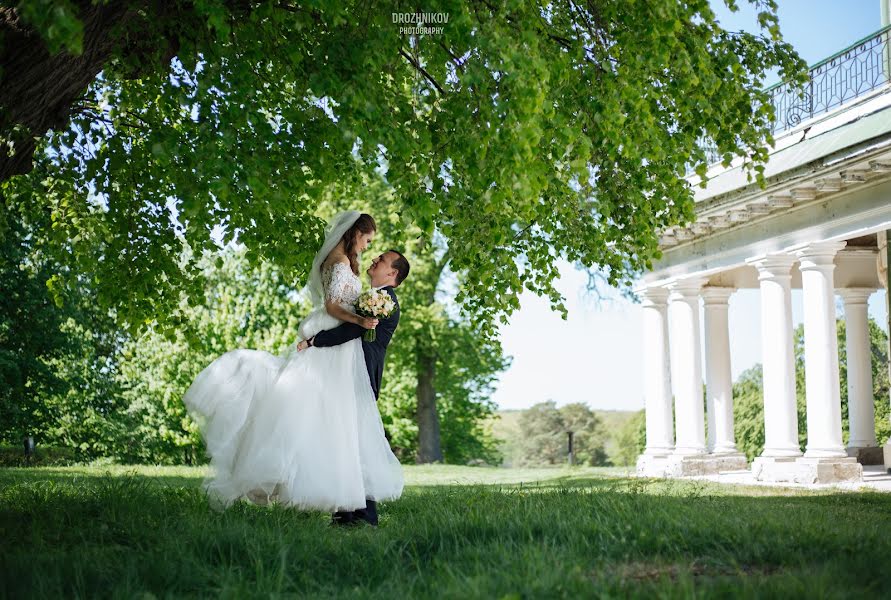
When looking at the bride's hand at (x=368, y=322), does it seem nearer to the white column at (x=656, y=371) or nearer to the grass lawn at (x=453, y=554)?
the grass lawn at (x=453, y=554)

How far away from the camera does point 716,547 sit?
5125 mm

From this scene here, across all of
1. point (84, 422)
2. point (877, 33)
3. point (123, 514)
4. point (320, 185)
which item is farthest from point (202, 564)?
point (84, 422)

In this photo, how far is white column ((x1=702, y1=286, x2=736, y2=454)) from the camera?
22.1 meters

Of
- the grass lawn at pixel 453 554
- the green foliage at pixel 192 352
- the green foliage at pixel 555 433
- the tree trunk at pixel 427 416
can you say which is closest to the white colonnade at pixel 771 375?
the tree trunk at pixel 427 416

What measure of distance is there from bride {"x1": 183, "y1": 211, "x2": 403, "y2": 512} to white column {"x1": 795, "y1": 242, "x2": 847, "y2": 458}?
12.2 meters

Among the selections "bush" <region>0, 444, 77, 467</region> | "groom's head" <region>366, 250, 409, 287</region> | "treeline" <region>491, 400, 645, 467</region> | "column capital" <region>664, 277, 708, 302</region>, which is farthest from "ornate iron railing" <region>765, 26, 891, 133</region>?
"treeline" <region>491, 400, 645, 467</region>

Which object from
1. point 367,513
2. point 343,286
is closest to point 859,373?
point 367,513

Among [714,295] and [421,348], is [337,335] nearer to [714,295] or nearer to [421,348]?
[714,295]

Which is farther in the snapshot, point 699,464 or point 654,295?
point 654,295

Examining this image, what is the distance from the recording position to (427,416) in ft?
103

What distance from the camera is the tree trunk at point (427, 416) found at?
3089cm

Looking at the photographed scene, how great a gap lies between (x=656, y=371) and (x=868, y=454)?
5.23m

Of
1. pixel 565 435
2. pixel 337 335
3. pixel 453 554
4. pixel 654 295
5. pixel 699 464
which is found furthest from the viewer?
pixel 565 435

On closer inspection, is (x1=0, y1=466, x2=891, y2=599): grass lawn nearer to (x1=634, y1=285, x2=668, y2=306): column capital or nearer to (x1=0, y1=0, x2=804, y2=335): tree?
(x1=0, y1=0, x2=804, y2=335): tree
